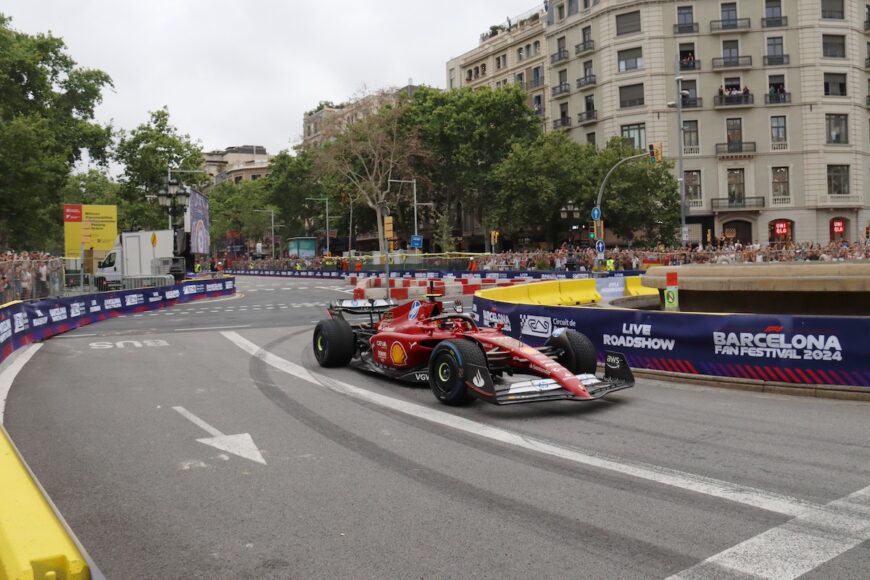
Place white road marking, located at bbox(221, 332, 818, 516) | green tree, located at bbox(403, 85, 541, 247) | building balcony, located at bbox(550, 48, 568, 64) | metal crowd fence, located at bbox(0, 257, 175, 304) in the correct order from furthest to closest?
1. building balcony, located at bbox(550, 48, 568, 64)
2. green tree, located at bbox(403, 85, 541, 247)
3. metal crowd fence, located at bbox(0, 257, 175, 304)
4. white road marking, located at bbox(221, 332, 818, 516)

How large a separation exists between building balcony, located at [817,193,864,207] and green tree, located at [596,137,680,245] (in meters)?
11.1

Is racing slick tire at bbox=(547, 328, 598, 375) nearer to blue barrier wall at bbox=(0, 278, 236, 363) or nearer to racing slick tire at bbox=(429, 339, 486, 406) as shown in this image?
racing slick tire at bbox=(429, 339, 486, 406)

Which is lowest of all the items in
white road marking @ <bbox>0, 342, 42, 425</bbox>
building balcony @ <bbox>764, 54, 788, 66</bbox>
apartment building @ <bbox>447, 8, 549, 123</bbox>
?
white road marking @ <bbox>0, 342, 42, 425</bbox>

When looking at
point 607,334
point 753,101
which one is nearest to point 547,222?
point 753,101

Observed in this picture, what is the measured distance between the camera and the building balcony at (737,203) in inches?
2149

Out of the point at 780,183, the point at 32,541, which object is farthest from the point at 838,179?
the point at 32,541

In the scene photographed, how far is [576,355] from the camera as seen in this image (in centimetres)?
939

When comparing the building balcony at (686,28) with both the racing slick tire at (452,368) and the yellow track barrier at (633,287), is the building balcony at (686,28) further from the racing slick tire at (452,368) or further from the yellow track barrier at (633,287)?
the racing slick tire at (452,368)

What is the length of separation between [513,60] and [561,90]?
16.8 m

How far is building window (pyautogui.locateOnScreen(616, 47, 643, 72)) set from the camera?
56.4 metres

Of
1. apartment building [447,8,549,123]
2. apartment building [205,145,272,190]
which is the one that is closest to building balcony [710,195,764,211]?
apartment building [447,8,549,123]

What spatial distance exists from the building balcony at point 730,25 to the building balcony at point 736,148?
335 inches

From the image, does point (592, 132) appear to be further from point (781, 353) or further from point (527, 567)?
point (527, 567)

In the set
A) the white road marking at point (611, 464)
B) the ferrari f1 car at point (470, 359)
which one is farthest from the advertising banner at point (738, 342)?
the white road marking at point (611, 464)
